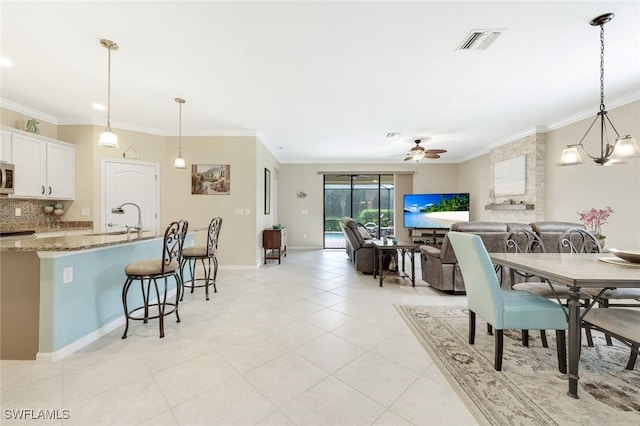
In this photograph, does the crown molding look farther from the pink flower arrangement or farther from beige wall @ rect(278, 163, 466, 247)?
the pink flower arrangement

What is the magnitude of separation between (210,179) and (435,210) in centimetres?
582

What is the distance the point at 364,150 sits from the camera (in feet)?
21.5

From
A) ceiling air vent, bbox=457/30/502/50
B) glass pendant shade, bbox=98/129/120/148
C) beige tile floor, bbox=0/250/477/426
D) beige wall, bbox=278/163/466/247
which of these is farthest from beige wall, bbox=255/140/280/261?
ceiling air vent, bbox=457/30/502/50

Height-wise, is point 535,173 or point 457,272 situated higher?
point 535,173

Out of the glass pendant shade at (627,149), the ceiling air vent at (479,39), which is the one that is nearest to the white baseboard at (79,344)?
the ceiling air vent at (479,39)

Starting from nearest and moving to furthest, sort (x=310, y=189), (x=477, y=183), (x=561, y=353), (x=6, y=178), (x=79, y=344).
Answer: (x=561, y=353) → (x=79, y=344) → (x=6, y=178) → (x=477, y=183) → (x=310, y=189)

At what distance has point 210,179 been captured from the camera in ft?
16.4

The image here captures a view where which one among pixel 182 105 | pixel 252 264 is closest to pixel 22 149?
pixel 182 105

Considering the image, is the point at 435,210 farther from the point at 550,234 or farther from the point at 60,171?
the point at 60,171

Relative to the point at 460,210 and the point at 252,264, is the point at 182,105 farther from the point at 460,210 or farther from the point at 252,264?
the point at 460,210

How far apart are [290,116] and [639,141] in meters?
4.80

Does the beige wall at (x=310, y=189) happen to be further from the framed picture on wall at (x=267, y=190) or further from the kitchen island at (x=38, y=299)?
the kitchen island at (x=38, y=299)

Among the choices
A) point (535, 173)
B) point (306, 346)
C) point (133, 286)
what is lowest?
point (306, 346)

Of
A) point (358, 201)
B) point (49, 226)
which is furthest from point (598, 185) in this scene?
point (49, 226)
